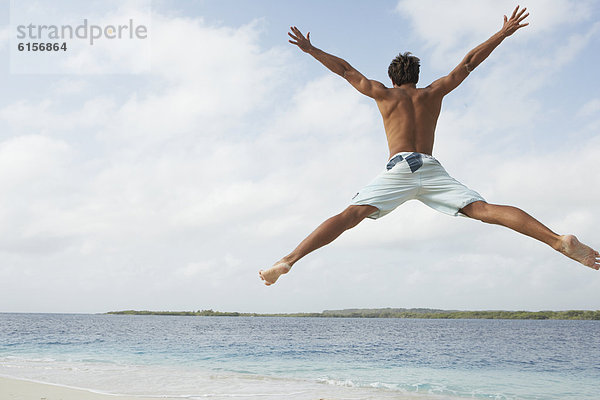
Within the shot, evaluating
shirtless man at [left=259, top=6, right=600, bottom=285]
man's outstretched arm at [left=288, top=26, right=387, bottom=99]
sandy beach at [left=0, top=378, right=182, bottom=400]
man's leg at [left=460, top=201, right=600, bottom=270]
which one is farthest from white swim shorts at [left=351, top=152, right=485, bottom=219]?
sandy beach at [left=0, top=378, right=182, bottom=400]

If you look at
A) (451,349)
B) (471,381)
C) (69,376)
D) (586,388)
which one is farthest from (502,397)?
(451,349)

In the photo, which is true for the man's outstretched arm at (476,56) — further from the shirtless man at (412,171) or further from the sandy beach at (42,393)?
the sandy beach at (42,393)

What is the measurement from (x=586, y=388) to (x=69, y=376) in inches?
770

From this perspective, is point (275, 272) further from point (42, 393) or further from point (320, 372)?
point (320, 372)

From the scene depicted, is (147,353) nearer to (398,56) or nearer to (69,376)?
(69,376)

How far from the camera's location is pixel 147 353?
29172mm

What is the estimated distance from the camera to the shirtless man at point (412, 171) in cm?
435

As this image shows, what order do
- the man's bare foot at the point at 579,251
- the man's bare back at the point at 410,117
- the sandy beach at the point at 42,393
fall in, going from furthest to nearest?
the sandy beach at the point at 42,393 < the man's bare back at the point at 410,117 < the man's bare foot at the point at 579,251

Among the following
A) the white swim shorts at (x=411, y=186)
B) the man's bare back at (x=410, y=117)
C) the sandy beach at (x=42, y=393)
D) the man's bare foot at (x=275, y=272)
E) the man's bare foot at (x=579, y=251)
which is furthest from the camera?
the sandy beach at (x=42, y=393)

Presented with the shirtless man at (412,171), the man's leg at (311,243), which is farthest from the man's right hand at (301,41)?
the man's leg at (311,243)

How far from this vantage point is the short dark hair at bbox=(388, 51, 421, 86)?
16.4ft

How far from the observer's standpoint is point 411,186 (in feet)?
15.3

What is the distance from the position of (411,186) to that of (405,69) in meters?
1.17

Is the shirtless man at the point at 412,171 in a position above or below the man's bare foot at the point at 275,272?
above
